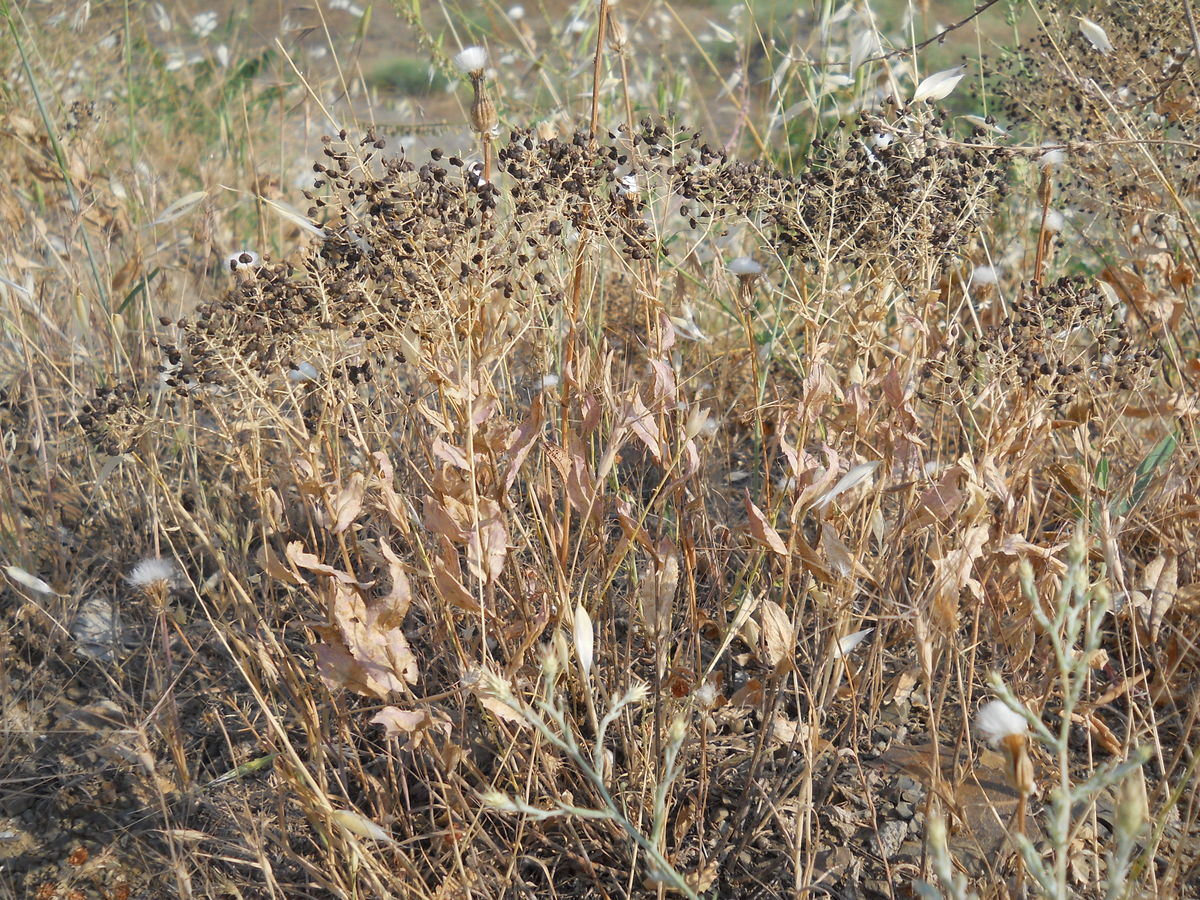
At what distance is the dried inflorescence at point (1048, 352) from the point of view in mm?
1196

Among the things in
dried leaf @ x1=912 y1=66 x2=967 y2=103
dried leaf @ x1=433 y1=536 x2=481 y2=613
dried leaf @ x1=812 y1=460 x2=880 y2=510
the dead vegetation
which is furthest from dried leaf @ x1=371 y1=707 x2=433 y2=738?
dried leaf @ x1=912 y1=66 x2=967 y2=103

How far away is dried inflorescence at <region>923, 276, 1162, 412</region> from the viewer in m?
1.20

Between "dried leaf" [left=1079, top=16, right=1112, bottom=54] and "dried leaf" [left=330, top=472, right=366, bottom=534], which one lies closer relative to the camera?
"dried leaf" [left=330, top=472, right=366, bottom=534]

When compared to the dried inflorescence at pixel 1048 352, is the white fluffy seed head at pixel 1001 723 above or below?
below

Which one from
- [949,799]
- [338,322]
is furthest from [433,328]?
[949,799]

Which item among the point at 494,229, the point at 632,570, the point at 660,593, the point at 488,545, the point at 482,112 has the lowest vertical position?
the point at 632,570

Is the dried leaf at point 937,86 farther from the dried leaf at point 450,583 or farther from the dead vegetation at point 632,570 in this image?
the dried leaf at point 450,583

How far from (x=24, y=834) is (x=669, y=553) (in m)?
1.01

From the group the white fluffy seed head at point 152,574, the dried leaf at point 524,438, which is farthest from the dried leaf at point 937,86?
the white fluffy seed head at point 152,574

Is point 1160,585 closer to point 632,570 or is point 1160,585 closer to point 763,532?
point 763,532

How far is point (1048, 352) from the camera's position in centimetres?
126

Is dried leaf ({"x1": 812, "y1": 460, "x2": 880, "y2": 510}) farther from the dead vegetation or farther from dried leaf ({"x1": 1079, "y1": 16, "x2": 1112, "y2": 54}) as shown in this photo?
dried leaf ({"x1": 1079, "y1": 16, "x2": 1112, "y2": 54})

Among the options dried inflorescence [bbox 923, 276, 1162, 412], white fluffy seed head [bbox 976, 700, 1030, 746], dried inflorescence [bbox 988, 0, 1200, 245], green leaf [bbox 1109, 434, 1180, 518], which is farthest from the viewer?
dried inflorescence [bbox 988, 0, 1200, 245]

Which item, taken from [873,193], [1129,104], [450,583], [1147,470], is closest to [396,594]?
[450,583]
